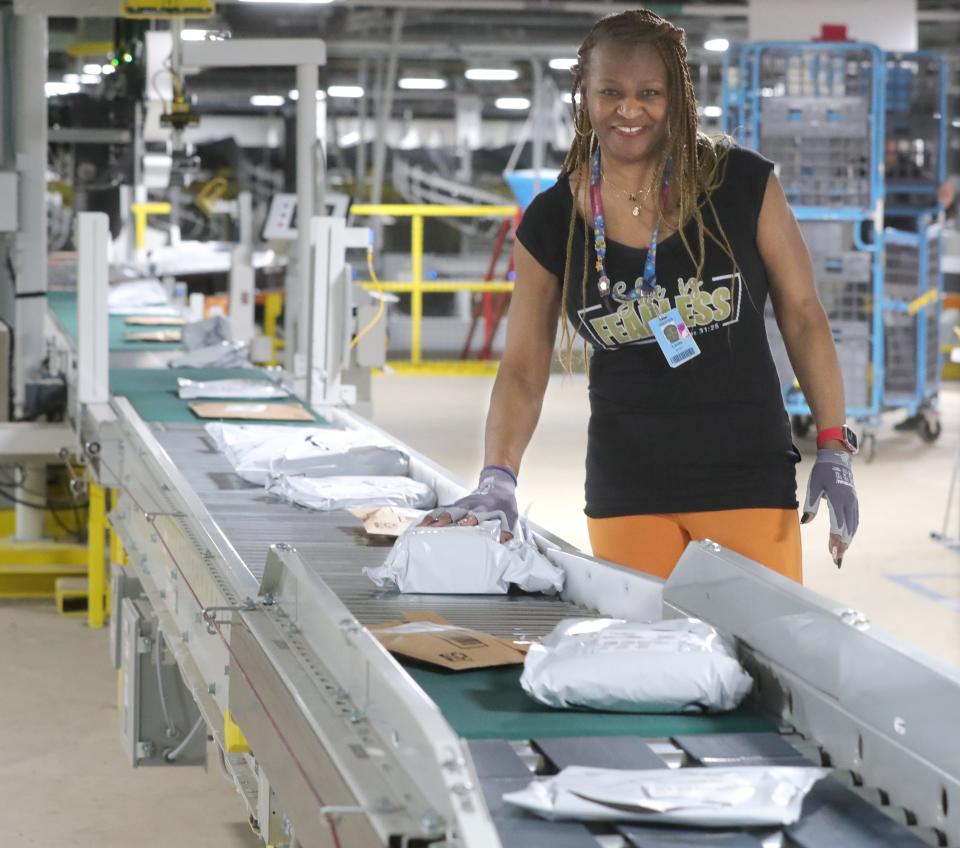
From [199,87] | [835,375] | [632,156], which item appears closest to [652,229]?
[632,156]

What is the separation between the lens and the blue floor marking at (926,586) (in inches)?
239

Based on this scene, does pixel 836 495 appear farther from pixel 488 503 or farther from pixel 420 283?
pixel 420 283

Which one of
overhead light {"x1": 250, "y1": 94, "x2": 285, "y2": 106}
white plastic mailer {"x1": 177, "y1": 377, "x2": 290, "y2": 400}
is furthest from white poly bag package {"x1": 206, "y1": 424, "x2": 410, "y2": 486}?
overhead light {"x1": 250, "y1": 94, "x2": 285, "y2": 106}

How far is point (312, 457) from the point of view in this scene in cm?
392

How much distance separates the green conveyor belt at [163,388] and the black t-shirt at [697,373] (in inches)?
97.2

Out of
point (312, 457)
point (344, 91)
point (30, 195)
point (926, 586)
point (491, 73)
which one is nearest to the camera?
point (312, 457)

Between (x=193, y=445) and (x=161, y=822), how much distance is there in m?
1.13

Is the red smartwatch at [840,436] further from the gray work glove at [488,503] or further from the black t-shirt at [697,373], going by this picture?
the gray work glove at [488,503]

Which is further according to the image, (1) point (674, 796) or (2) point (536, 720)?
(2) point (536, 720)

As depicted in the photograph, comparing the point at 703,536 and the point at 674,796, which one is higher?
the point at 703,536

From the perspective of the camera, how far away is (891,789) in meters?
1.66

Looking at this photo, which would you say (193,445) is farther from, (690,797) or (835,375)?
(690,797)

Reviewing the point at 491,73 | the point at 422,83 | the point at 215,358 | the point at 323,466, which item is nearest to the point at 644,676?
the point at 323,466

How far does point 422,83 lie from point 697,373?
18.1 m
